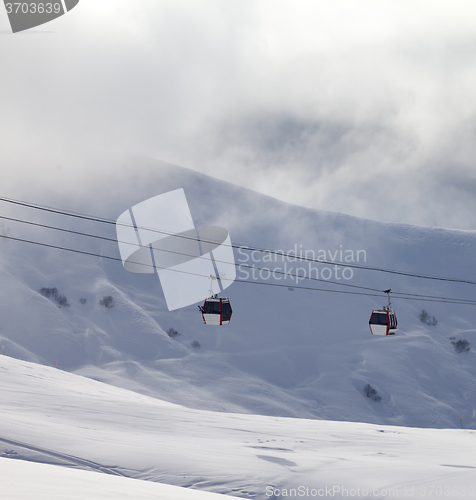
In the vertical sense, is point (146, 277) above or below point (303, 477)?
above

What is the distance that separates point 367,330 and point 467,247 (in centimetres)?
4363

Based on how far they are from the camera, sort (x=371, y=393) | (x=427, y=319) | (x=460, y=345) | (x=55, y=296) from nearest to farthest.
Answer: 1. (x=371, y=393)
2. (x=55, y=296)
3. (x=460, y=345)
4. (x=427, y=319)

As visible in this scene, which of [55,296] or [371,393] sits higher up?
[55,296]

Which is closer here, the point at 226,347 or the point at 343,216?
the point at 226,347

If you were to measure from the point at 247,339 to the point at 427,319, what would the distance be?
2518cm

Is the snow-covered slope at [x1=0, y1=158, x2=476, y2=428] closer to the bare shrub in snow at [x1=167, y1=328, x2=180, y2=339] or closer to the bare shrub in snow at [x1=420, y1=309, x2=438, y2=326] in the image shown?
the bare shrub in snow at [x1=167, y1=328, x2=180, y2=339]

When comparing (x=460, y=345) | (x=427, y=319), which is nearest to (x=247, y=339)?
(x=460, y=345)

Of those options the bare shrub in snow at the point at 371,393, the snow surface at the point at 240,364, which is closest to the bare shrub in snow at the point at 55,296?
the snow surface at the point at 240,364

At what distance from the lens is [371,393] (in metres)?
39.0

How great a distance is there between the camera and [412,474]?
9086mm

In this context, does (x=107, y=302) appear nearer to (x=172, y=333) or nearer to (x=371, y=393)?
(x=172, y=333)

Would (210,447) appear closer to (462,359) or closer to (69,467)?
(69,467)

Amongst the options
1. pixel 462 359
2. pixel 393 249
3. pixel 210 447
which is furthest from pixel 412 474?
pixel 393 249

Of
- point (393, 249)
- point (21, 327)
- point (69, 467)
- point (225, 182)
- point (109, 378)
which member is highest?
point (225, 182)
